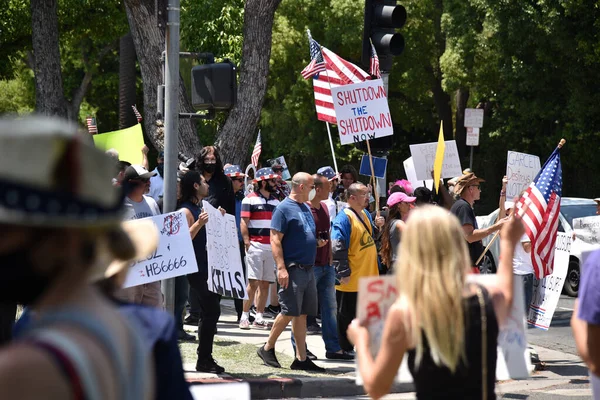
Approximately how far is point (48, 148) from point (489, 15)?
26233 millimetres

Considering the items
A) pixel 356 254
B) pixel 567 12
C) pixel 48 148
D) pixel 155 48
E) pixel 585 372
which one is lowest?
pixel 585 372

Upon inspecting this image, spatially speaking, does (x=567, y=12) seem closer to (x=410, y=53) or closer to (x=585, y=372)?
(x=410, y=53)

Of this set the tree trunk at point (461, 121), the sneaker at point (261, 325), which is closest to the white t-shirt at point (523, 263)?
the sneaker at point (261, 325)

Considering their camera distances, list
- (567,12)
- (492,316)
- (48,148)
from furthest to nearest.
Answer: (567,12) < (492,316) < (48,148)

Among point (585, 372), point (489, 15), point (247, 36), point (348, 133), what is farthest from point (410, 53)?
point (585, 372)

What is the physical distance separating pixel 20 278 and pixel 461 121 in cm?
3227

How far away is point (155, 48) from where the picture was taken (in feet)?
48.3

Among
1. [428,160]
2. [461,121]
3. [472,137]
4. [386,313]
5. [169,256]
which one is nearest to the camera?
[386,313]

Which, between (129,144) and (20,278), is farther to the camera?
(129,144)

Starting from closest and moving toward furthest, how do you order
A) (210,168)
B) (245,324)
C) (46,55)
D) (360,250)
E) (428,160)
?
Answer: (360,250), (210,168), (245,324), (428,160), (46,55)

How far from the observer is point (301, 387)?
29.3 ft

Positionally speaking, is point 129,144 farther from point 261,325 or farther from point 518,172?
point 518,172

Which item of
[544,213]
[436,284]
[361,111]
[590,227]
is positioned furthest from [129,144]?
[436,284]

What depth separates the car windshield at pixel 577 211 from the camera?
675 inches
